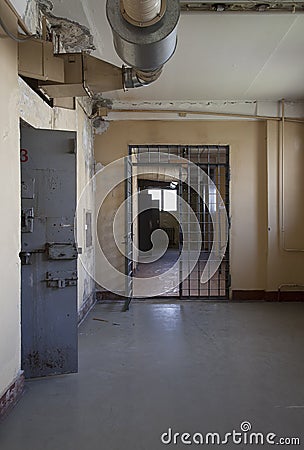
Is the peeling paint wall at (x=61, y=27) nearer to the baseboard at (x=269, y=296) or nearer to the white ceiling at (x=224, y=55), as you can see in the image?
the white ceiling at (x=224, y=55)

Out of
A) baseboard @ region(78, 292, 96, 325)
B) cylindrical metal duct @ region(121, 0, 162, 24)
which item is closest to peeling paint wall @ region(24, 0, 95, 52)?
cylindrical metal duct @ region(121, 0, 162, 24)

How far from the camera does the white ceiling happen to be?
11.7 feet

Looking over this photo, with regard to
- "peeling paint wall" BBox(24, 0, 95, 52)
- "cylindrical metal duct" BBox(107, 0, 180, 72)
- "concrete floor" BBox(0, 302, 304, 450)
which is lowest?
"concrete floor" BBox(0, 302, 304, 450)

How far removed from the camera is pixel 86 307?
17.4 feet

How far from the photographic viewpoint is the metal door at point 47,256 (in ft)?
10.5

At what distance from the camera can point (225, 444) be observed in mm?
2262

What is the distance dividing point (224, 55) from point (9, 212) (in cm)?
296

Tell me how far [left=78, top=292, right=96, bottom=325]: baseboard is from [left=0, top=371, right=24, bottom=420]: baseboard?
1900 millimetres

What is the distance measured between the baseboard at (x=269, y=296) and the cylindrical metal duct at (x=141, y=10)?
4.68m

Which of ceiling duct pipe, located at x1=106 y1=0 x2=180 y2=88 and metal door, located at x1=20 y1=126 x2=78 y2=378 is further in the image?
metal door, located at x1=20 y1=126 x2=78 y2=378

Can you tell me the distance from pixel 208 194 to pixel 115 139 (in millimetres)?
4449
